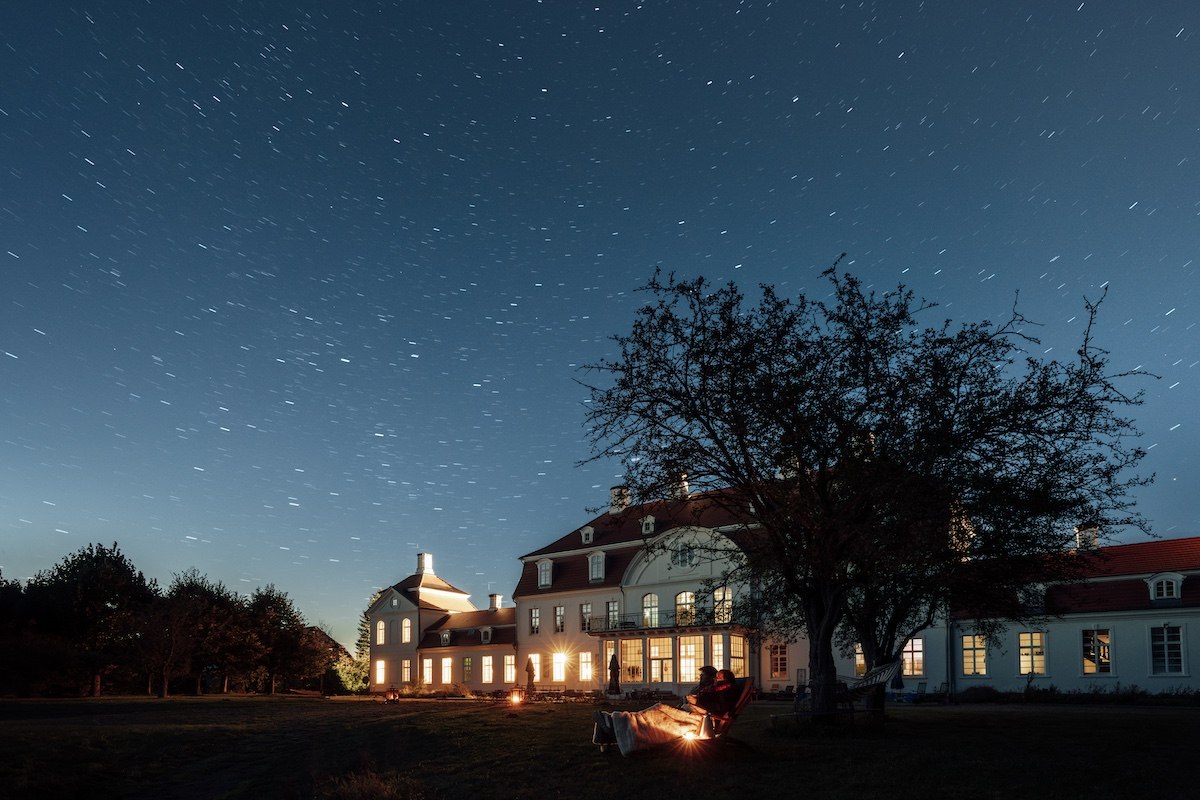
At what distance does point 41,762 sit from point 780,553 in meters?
13.9

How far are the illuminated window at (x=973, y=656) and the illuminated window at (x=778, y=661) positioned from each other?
25.7 feet

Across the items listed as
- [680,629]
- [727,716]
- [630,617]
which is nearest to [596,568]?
[630,617]

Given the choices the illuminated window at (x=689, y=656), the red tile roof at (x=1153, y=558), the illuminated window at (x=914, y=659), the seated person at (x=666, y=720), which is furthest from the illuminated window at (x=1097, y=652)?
the seated person at (x=666, y=720)

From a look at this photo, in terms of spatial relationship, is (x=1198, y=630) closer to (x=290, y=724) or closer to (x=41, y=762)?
(x=290, y=724)

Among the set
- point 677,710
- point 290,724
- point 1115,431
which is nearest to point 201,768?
point 290,724

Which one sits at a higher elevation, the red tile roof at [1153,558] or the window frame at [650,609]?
the red tile roof at [1153,558]

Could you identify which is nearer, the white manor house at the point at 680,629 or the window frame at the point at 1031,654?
the white manor house at the point at 680,629

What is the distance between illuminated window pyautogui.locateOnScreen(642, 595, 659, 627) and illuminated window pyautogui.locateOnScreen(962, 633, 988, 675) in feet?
49.4

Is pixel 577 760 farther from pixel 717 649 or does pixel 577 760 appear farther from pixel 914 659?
pixel 717 649

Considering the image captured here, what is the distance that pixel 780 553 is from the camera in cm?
1772

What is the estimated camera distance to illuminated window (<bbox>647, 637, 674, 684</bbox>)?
153 ft

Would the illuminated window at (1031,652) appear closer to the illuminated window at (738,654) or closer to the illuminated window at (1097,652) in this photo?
the illuminated window at (1097,652)

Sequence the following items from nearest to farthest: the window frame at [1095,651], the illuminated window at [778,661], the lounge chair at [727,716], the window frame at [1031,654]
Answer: the lounge chair at [727,716], the window frame at [1095,651], the window frame at [1031,654], the illuminated window at [778,661]

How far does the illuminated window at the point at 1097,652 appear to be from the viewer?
36.8 meters
